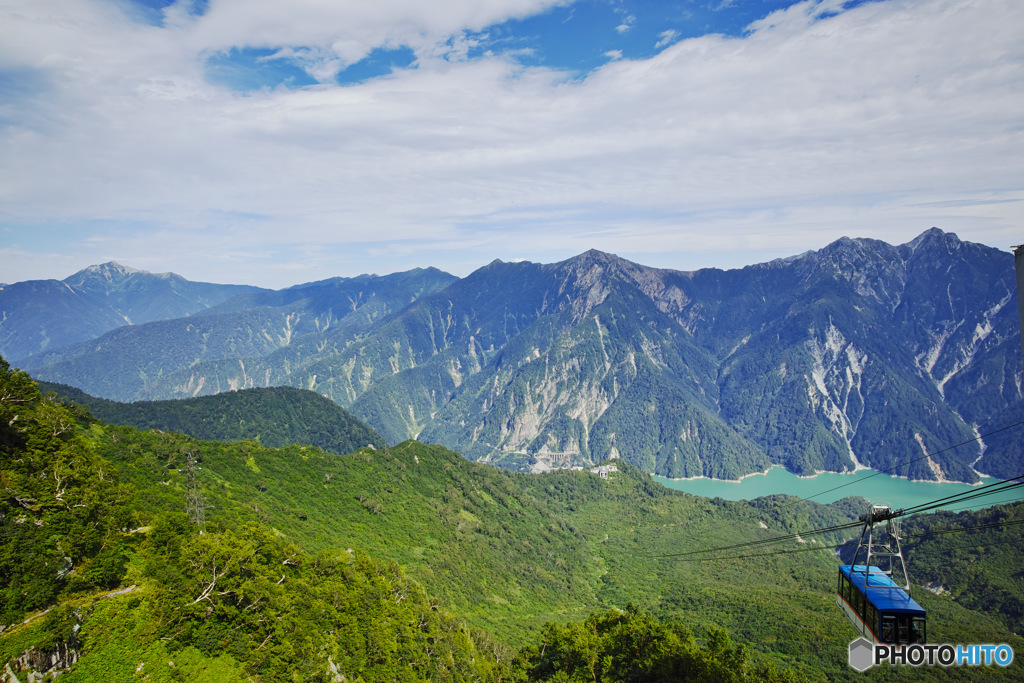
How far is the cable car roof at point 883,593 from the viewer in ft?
81.1

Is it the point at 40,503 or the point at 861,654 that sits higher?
the point at 40,503

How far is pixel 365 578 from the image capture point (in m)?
64.8

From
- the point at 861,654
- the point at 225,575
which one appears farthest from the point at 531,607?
the point at 861,654

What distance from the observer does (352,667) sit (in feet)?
161

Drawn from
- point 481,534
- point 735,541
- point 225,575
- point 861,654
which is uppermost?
point 861,654

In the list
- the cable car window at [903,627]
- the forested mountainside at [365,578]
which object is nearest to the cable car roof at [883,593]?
the cable car window at [903,627]

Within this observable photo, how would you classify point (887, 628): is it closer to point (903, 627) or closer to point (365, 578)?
point (903, 627)

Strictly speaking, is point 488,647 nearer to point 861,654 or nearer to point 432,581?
point 432,581

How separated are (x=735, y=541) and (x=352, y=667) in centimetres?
15356
